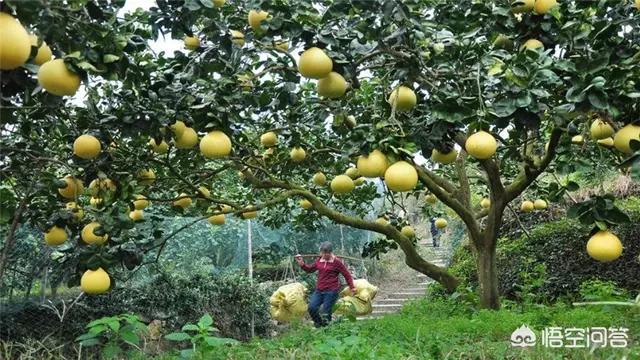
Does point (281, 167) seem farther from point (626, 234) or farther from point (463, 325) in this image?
point (626, 234)

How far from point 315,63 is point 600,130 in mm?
1368

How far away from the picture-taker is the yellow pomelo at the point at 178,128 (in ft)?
9.45

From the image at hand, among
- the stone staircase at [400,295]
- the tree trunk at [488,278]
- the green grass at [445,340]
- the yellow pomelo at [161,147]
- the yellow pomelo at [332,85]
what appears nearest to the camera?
the yellow pomelo at [332,85]

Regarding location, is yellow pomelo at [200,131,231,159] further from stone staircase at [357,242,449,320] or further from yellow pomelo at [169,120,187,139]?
stone staircase at [357,242,449,320]

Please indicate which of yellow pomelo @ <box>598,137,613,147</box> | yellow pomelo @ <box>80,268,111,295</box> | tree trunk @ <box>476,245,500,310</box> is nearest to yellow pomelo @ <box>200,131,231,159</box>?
yellow pomelo @ <box>80,268,111,295</box>

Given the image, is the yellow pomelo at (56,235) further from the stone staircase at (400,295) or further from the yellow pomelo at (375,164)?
the stone staircase at (400,295)

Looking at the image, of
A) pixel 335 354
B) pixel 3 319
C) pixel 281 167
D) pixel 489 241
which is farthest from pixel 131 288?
pixel 335 354

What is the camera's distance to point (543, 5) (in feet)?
8.83

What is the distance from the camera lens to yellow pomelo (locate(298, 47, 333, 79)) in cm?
228

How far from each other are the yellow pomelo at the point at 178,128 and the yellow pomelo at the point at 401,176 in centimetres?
111

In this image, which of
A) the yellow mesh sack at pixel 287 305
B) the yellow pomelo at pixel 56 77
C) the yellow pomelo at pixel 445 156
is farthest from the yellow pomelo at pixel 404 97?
the yellow mesh sack at pixel 287 305

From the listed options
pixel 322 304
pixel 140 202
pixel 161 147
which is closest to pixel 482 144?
pixel 161 147

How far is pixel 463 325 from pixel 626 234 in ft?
12.5

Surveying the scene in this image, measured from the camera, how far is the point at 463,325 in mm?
4227
